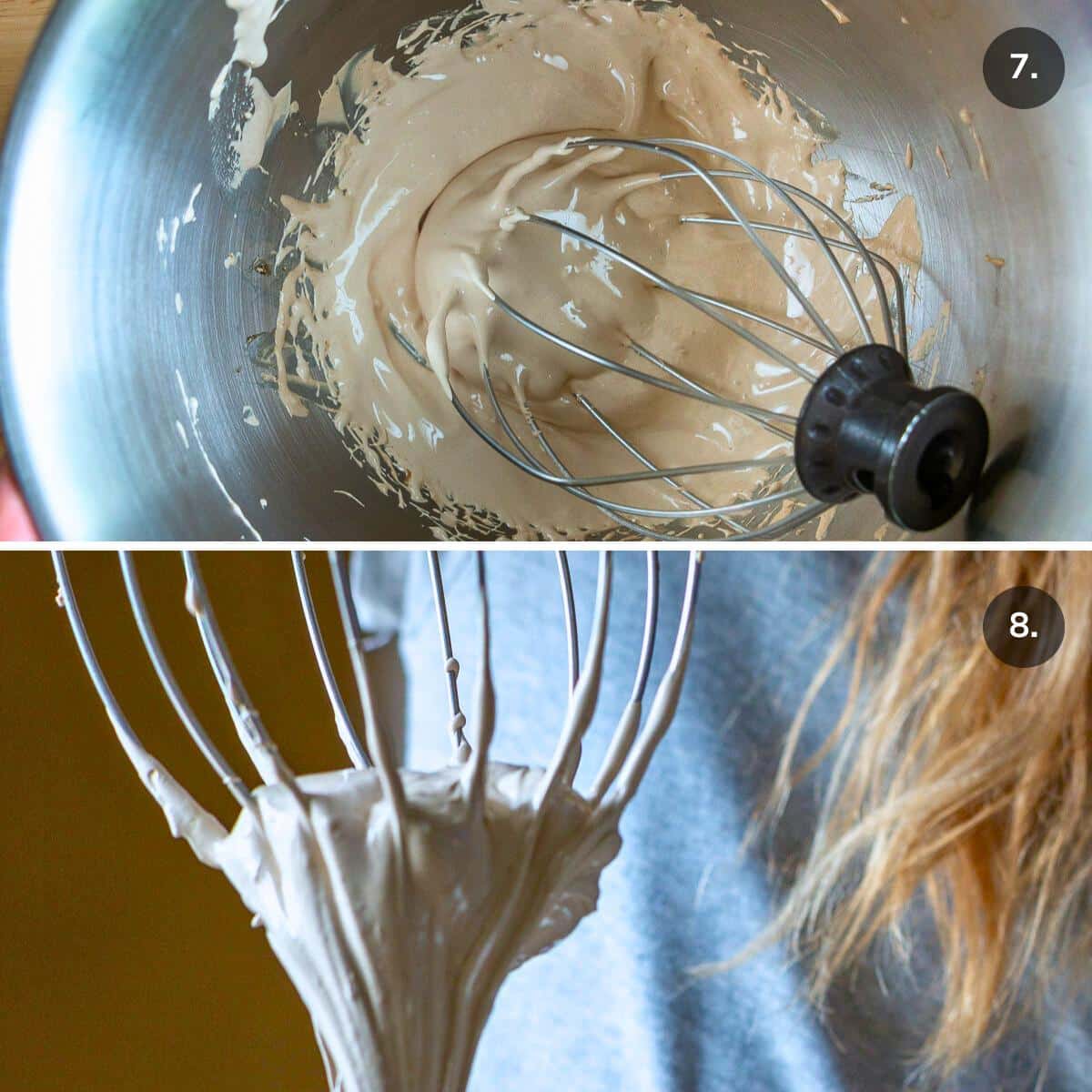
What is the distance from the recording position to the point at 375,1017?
1.02 feet

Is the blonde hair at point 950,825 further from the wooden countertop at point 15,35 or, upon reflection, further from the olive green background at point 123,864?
the wooden countertop at point 15,35

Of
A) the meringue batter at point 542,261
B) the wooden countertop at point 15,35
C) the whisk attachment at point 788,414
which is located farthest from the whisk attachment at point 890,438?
the wooden countertop at point 15,35

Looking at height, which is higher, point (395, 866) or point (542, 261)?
point (542, 261)

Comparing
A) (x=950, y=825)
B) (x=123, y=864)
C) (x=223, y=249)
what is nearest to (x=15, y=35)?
(x=223, y=249)

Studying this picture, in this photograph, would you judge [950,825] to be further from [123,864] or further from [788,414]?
[123,864]

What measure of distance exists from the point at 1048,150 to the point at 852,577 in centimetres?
18

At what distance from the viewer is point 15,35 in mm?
462

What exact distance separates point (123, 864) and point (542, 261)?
32cm

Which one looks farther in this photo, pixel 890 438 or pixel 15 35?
pixel 15 35

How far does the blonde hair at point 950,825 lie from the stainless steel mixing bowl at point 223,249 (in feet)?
0.32

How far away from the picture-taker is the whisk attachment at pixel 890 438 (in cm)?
31

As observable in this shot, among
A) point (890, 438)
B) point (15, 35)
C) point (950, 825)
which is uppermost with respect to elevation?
point (15, 35)

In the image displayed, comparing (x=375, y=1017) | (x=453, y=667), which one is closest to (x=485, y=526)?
(x=453, y=667)

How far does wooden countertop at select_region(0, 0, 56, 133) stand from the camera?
45 centimetres
